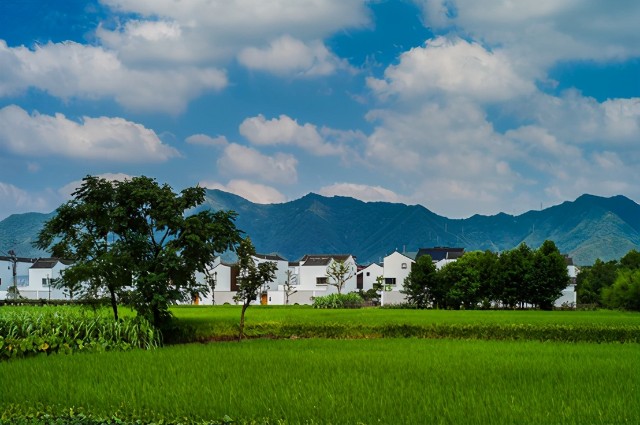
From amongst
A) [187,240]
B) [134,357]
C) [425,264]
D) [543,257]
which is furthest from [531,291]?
[134,357]

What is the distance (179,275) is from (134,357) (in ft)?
19.6

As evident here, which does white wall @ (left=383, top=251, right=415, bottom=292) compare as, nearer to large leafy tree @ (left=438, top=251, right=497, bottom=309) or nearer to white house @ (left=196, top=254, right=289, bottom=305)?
white house @ (left=196, top=254, right=289, bottom=305)

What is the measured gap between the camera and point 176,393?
1048cm

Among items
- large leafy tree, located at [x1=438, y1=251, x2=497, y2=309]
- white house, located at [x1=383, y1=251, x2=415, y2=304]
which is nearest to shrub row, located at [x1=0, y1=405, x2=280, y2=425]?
large leafy tree, located at [x1=438, y1=251, x2=497, y2=309]

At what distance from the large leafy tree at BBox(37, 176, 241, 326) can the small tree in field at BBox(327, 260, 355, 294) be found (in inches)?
1999

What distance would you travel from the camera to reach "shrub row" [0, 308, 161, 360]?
16830 mm

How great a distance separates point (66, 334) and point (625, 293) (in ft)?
147

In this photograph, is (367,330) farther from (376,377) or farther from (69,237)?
(376,377)

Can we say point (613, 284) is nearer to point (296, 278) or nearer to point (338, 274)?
point (338, 274)

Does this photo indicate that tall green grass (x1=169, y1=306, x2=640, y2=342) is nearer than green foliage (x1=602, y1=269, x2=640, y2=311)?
Yes

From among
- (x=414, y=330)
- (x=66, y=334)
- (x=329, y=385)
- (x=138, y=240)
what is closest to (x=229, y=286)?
(x=414, y=330)

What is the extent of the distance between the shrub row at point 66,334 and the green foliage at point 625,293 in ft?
133

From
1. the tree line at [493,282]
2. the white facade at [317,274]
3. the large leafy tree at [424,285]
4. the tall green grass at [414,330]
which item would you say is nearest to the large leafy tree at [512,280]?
the tree line at [493,282]

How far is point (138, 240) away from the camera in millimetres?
21562
